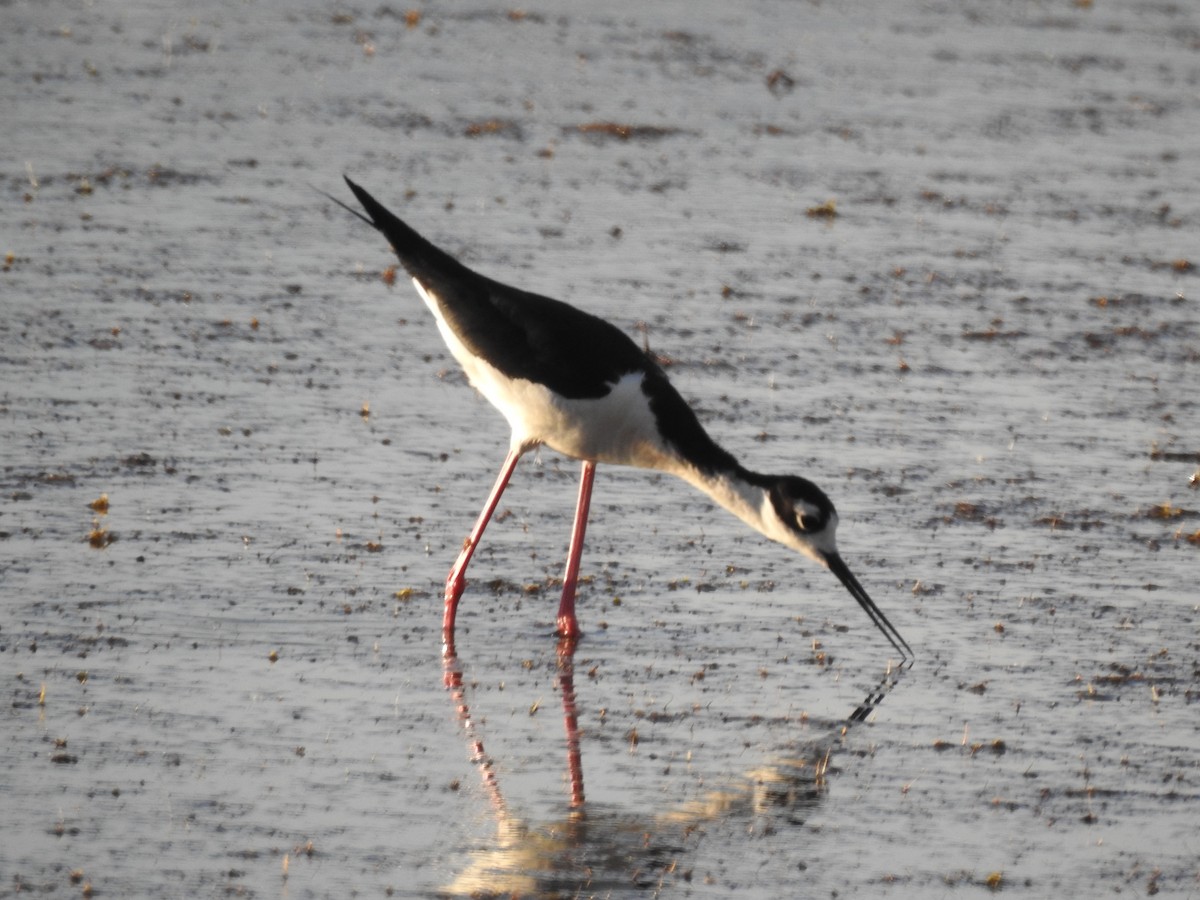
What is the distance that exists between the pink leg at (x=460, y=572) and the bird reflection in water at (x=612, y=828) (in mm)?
763

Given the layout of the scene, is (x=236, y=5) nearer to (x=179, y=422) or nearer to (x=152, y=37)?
(x=152, y=37)

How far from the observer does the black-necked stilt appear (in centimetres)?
Answer: 820

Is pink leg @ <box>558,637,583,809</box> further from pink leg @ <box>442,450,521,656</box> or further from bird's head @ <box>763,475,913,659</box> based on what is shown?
bird's head @ <box>763,475,913,659</box>

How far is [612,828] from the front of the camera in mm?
6484

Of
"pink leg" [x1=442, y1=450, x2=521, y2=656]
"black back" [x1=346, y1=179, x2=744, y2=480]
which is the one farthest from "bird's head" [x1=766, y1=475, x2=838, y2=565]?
"pink leg" [x1=442, y1=450, x2=521, y2=656]

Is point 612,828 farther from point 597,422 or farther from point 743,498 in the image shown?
point 597,422

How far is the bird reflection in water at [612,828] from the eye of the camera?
19.9 ft

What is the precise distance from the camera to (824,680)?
794 centimetres

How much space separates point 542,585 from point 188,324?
14.4ft

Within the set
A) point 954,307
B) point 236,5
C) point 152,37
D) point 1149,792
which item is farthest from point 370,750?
point 236,5

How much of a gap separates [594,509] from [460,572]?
171 cm

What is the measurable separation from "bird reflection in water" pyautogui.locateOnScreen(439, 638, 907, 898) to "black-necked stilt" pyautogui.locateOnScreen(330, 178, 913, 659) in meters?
0.91

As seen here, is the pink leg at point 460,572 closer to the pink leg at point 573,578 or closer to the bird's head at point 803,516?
the pink leg at point 573,578

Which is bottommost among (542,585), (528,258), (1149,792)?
(528,258)
